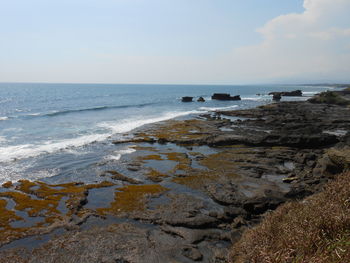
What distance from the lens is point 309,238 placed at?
21.2 ft

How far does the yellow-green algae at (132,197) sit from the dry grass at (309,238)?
693cm

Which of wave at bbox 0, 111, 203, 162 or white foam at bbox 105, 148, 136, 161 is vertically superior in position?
wave at bbox 0, 111, 203, 162

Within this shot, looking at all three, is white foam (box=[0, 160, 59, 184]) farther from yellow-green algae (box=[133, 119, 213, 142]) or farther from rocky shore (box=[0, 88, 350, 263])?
yellow-green algae (box=[133, 119, 213, 142])

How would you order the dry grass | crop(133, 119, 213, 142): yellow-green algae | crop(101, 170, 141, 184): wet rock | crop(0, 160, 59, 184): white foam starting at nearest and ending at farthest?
the dry grass < crop(101, 170, 141, 184): wet rock < crop(0, 160, 59, 184): white foam < crop(133, 119, 213, 142): yellow-green algae

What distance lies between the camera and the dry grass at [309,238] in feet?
19.2

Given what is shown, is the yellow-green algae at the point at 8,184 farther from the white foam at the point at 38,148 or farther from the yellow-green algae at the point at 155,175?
the yellow-green algae at the point at 155,175

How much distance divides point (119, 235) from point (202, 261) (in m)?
4.01

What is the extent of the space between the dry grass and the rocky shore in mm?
2750

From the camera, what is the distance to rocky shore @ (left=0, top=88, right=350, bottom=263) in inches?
420

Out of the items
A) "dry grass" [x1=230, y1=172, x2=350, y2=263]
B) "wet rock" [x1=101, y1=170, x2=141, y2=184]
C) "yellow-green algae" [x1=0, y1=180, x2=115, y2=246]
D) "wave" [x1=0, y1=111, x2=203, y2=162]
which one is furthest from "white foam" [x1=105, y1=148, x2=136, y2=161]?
"dry grass" [x1=230, y1=172, x2=350, y2=263]

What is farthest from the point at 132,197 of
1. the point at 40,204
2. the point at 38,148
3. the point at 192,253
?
the point at 38,148

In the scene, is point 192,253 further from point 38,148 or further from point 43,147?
point 43,147

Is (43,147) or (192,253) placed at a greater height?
(43,147)

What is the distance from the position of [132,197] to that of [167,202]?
2245 mm
